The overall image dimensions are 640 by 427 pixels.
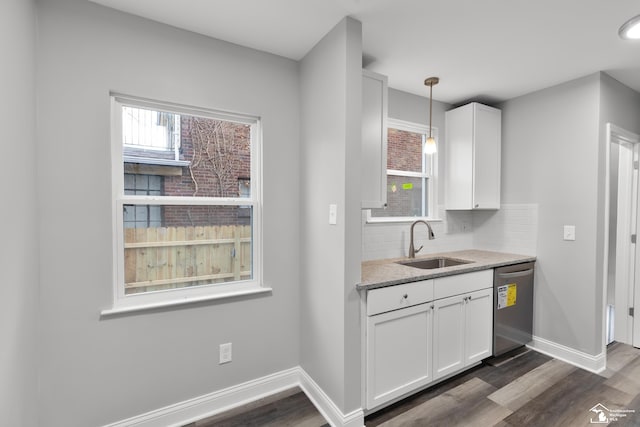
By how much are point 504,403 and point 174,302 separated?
2.42m

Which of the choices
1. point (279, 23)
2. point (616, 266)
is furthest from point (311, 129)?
point (616, 266)

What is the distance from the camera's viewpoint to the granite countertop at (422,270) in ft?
6.64

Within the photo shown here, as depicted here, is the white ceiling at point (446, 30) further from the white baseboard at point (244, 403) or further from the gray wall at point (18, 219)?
the white baseboard at point (244, 403)

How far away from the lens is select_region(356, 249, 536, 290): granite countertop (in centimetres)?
203

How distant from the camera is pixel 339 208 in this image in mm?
1907

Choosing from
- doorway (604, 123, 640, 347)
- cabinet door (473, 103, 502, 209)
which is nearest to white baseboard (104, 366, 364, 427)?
cabinet door (473, 103, 502, 209)

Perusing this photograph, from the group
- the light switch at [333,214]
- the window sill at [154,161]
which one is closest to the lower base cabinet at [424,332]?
the light switch at [333,214]

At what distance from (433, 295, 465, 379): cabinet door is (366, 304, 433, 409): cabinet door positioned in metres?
0.08

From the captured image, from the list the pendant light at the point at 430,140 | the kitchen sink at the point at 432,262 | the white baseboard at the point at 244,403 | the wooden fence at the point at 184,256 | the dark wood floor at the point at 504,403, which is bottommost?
the dark wood floor at the point at 504,403

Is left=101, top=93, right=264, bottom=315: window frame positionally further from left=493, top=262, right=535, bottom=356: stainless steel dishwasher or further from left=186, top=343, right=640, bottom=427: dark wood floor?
left=493, top=262, right=535, bottom=356: stainless steel dishwasher

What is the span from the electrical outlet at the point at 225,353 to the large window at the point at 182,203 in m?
0.37

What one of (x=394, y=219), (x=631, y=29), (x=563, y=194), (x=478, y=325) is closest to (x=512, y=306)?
(x=478, y=325)

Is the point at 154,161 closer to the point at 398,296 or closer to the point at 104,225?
the point at 104,225

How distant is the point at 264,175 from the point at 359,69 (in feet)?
3.23
